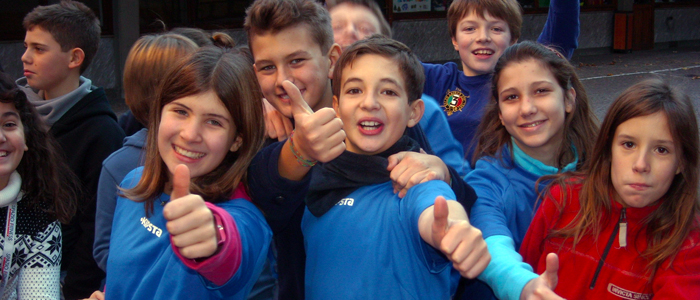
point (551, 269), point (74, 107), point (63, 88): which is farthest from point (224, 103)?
point (63, 88)

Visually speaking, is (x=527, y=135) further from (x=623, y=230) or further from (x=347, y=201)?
(x=347, y=201)

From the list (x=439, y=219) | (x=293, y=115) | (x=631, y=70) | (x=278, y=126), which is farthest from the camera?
(x=631, y=70)

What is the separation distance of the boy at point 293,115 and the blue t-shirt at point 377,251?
0.52 feet

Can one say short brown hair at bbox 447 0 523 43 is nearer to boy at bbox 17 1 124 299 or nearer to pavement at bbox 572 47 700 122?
boy at bbox 17 1 124 299

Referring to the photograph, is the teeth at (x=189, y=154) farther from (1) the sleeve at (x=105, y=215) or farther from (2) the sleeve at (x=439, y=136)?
(2) the sleeve at (x=439, y=136)

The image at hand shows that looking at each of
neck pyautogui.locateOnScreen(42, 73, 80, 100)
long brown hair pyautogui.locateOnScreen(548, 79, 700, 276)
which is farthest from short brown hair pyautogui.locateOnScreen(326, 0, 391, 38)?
neck pyautogui.locateOnScreen(42, 73, 80, 100)

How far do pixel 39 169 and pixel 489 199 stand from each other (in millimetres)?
1834

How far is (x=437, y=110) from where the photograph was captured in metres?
2.49

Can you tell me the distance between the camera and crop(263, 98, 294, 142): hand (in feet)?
8.00

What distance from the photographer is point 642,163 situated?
1992 millimetres

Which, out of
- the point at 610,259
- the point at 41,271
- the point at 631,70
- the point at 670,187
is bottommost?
the point at 631,70

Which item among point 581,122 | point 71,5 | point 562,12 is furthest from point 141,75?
point 562,12

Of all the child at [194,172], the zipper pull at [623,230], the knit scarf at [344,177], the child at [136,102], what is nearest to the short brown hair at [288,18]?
the child at [136,102]

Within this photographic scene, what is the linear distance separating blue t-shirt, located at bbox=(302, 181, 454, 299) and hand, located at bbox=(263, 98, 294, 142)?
0.51 m
